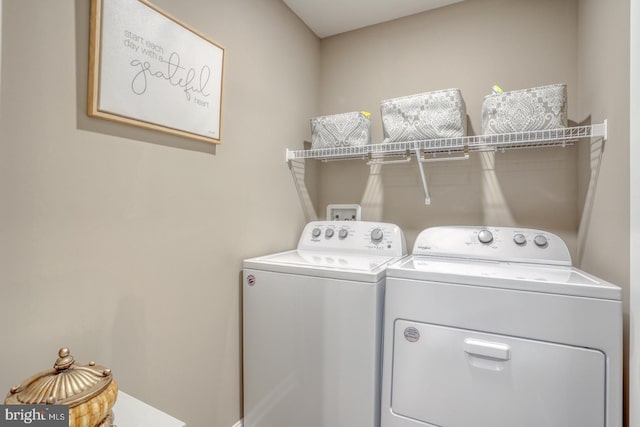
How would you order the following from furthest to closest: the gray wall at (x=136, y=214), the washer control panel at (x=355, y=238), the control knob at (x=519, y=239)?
the washer control panel at (x=355, y=238) < the control knob at (x=519, y=239) < the gray wall at (x=136, y=214)

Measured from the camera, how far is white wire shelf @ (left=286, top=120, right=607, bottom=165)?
1.41 m

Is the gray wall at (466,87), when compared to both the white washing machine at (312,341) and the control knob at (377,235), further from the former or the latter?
the white washing machine at (312,341)

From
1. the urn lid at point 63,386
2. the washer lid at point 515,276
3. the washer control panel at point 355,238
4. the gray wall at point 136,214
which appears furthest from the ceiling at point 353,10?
the urn lid at point 63,386

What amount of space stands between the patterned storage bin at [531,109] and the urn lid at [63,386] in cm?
173

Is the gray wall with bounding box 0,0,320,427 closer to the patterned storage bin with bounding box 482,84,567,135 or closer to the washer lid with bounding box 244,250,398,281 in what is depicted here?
the washer lid with bounding box 244,250,398,281

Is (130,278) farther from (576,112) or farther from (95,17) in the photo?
(576,112)

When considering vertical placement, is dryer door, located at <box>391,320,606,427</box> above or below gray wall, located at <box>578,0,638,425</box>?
below

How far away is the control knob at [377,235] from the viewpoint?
5.93 feet

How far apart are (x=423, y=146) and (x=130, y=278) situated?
1474 mm

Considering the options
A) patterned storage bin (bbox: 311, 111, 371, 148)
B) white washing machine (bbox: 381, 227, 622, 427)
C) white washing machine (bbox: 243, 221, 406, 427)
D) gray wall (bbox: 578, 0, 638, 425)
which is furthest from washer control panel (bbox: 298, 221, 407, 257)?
gray wall (bbox: 578, 0, 638, 425)

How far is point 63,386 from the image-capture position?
0.62 m

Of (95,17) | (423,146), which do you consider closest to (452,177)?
(423,146)

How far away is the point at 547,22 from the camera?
1684 mm

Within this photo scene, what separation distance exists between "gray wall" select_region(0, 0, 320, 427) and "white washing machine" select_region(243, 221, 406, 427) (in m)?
0.14
